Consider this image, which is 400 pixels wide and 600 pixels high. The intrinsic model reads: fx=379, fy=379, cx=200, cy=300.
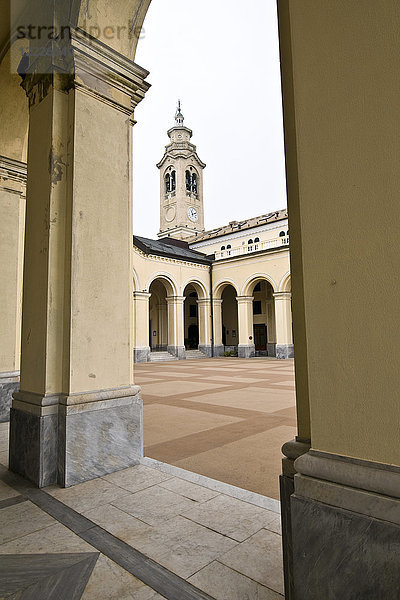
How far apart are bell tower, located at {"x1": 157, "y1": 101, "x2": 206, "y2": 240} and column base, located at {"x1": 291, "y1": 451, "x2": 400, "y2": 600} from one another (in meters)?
44.3

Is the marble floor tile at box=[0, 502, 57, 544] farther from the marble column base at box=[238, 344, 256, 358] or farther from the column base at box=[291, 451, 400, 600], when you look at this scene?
the marble column base at box=[238, 344, 256, 358]

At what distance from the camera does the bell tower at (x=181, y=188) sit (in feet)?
151

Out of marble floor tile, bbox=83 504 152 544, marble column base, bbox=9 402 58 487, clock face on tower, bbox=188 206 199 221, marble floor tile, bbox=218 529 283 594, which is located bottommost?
marble floor tile, bbox=83 504 152 544

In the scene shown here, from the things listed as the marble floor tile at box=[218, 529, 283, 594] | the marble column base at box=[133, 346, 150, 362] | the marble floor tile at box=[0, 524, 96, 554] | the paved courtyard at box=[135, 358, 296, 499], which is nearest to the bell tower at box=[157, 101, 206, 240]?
the marble column base at box=[133, 346, 150, 362]

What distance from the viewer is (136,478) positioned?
3582 millimetres

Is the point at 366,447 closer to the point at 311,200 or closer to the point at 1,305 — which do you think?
the point at 311,200

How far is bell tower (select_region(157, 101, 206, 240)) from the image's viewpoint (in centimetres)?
4606

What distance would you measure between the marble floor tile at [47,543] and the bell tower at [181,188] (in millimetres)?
43551

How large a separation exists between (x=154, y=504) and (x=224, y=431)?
2.78 m

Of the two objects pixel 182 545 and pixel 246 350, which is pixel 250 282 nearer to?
pixel 246 350

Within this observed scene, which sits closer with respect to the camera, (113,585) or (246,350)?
(113,585)

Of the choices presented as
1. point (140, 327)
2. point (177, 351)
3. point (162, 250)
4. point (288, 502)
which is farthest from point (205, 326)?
point (288, 502)


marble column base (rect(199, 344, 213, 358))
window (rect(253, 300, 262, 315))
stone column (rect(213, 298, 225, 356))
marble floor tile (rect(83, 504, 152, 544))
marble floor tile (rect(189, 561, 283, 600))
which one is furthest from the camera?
window (rect(253, 300, 262, 315))

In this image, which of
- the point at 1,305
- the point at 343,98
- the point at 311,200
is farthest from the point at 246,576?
the point at 1,305
